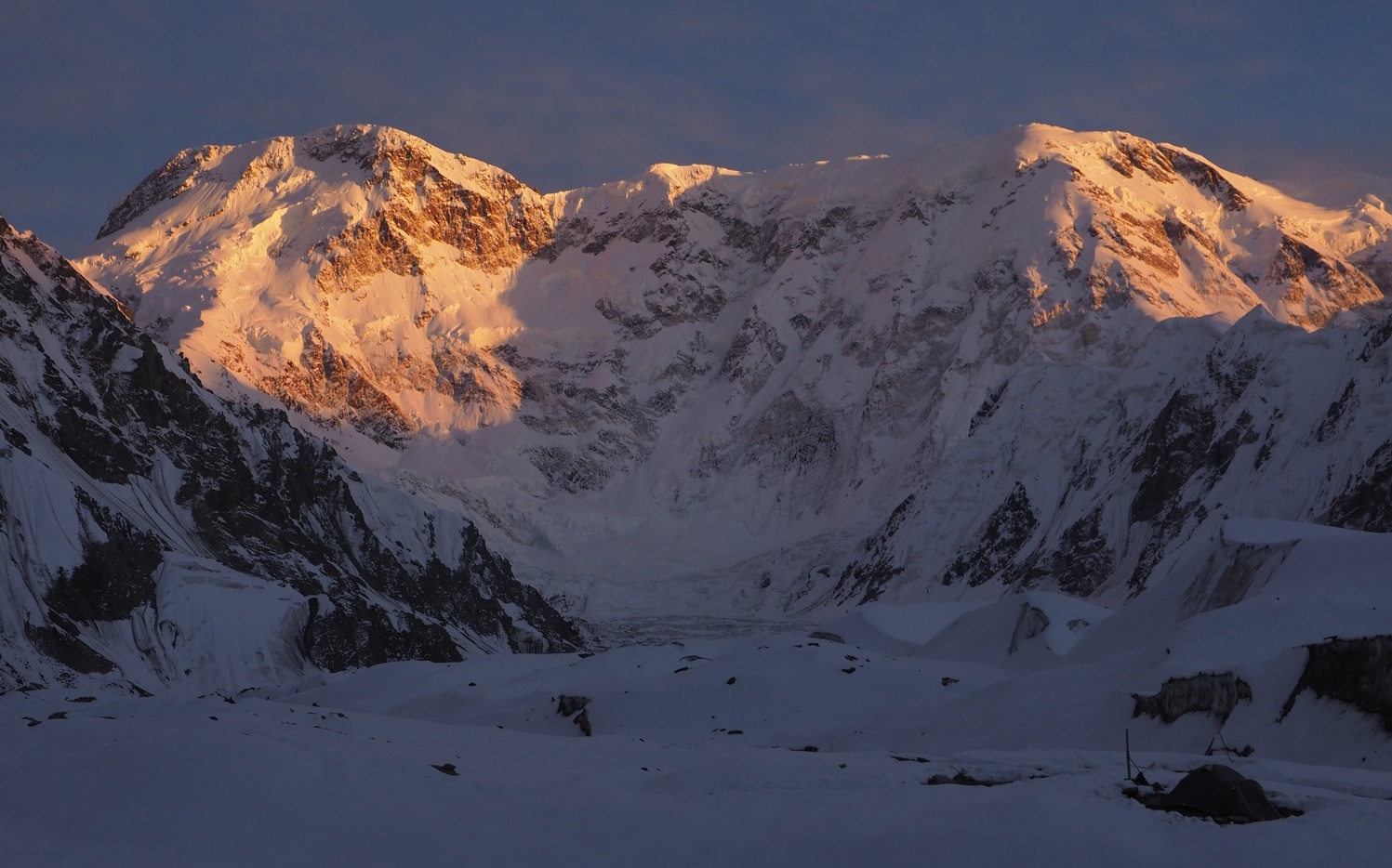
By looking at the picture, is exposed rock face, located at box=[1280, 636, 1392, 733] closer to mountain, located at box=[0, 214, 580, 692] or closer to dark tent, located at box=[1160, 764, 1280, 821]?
dark tent, located at box=[1160, 764, 1280, 821]

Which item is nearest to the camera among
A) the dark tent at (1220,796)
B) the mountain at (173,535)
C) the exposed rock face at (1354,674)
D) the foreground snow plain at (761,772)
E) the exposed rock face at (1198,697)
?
the foreground snow plain at (761,772)

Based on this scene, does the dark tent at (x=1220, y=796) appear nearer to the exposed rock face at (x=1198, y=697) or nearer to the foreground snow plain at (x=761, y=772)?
the foreground snow plain at (x=761, y=772)

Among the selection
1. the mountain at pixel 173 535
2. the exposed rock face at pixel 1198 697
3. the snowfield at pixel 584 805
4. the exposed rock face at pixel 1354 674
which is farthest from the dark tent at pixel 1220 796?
the mountain at pixel 173 535

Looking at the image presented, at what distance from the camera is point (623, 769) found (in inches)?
1252

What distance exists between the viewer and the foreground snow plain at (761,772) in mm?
21844

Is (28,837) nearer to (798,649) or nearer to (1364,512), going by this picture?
(798,649)

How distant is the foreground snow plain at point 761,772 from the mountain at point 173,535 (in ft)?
78.3

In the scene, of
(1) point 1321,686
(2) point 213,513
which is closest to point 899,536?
(2) point 213,513

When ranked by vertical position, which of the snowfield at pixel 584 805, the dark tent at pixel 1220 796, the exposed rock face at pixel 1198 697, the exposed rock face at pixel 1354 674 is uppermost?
the exposed rock face at pixel 1354 674

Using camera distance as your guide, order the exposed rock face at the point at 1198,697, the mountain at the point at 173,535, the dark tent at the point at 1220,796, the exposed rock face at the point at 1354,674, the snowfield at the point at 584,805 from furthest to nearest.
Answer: the mountain at the point at 173,535
the exposed rock face at the point at 1198,697
the exposed rock face at the point at 1354,674
the dark tent at the point at 1220,796
the snowfield at the point at 584,805

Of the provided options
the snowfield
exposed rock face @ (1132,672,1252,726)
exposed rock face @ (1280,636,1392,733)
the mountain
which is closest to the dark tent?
the snowfield

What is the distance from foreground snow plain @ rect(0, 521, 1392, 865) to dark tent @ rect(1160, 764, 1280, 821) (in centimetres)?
68

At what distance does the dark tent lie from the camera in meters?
22.2

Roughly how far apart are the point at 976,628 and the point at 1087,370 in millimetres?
102136
